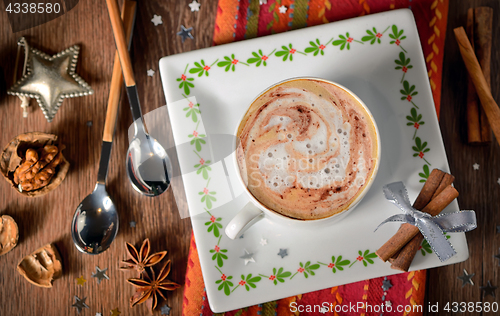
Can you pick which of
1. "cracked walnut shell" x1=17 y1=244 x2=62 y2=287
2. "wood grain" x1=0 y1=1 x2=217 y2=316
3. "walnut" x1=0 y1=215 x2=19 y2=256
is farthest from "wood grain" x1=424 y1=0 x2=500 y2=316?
"walnut" x1=0 y1=215 x2=19 y2=256

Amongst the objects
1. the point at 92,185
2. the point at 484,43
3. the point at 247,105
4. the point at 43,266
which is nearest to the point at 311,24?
the point at 247,105

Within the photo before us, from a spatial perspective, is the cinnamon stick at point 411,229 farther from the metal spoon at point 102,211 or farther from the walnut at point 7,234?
the walnut at point 7,234

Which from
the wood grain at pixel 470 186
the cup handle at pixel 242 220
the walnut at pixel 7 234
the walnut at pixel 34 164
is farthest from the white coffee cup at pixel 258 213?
the walnut at pixel 7 234

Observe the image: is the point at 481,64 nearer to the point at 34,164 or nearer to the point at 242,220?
the point at 242,220

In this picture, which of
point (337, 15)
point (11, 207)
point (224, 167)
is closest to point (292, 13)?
point (337, 15)

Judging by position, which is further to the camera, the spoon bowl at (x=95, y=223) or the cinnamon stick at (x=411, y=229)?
the spoon bowl at (x=95, y=223)

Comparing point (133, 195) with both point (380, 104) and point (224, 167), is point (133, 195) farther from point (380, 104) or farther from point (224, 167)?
point (380, 104)
